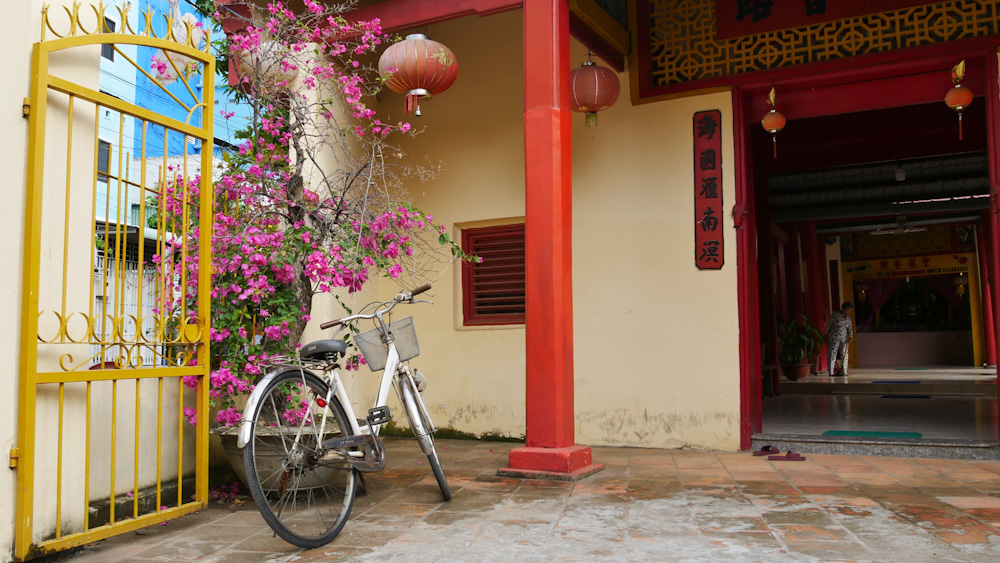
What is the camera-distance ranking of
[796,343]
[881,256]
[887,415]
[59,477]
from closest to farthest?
[59,477] < [887,415] < [796,343] < [881,256]

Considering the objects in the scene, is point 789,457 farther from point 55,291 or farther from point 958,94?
point 55,291

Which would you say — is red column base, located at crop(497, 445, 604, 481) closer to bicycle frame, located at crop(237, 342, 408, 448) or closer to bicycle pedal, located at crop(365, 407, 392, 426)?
bicycle frame, located at crop(237, 342, 408, 448)

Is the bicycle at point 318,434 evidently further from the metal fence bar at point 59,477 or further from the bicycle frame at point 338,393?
the metal fence bar at point 59,477

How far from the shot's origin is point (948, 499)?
3.73 meters

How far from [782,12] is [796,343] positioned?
26.2 feet

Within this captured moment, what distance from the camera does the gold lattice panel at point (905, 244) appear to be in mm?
18188

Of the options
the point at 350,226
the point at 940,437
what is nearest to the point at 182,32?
the point at 350,226

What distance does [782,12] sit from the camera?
557cm

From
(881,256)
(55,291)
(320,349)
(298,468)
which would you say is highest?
(881,256)

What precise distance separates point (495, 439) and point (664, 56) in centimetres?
341

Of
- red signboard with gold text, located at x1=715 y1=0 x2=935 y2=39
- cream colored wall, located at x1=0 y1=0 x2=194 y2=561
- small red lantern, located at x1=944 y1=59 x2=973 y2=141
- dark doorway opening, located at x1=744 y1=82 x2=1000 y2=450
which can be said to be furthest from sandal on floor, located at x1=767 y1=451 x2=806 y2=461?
cream colored wall, located at x1=0 y1=0 x2=194 y2=561

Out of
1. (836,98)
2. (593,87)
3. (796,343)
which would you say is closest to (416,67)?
(593,87)

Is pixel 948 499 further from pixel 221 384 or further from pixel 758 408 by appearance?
pixel 221 384

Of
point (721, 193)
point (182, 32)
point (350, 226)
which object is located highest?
point (182, 32)
